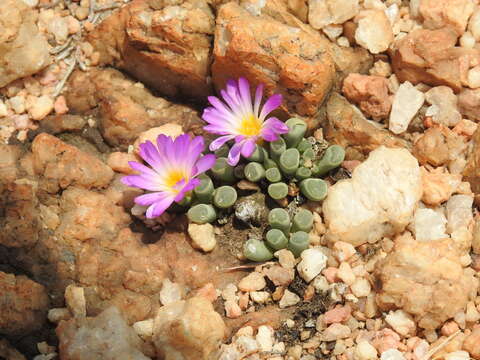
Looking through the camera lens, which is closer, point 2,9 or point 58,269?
point 58,269

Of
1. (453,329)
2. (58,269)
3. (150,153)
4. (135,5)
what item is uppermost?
(135,5)

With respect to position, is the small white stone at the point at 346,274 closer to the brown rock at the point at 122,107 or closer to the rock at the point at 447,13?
the brown rock at the point at 122,107

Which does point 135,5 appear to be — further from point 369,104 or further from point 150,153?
→ point 369,104

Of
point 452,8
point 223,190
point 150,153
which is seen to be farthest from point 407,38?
point 150,153

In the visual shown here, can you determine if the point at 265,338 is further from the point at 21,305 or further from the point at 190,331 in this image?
the point at 21,305

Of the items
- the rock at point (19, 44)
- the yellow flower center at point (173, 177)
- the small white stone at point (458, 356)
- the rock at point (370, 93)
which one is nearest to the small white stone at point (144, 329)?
the yellow flower center at point (173, 177)

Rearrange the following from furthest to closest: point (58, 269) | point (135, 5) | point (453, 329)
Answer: point (135, 5)
point (58, 269)
point (453, 329)

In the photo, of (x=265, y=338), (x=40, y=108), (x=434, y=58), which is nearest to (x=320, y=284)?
(x=265, y=338)
